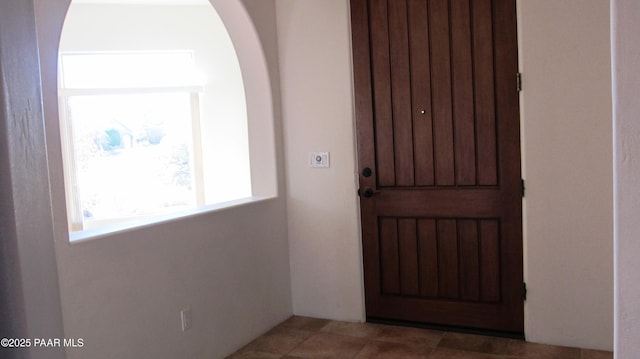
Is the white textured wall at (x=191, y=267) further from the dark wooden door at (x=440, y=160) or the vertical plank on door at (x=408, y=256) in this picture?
the vertical plank on door at (x=408, y=256)

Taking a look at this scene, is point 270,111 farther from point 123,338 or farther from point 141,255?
point 123,338

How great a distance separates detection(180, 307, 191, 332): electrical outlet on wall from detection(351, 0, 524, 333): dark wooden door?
133 cm

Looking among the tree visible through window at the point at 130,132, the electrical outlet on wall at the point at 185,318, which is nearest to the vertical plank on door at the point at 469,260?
the electrical outlet on wall at the point at 185,318

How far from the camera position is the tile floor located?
10.2 ft

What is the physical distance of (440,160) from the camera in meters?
3.46

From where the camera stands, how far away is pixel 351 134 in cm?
369

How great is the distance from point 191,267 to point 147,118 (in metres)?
4.10

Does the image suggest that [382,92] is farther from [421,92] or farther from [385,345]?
[385,345]

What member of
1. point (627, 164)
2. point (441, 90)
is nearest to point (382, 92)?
point (441, 90)

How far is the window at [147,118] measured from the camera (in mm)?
6254

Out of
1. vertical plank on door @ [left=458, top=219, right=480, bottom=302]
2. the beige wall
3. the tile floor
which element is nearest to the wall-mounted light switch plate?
vertical plank on door @ [left=458, top=219, right=480, bottom=302]

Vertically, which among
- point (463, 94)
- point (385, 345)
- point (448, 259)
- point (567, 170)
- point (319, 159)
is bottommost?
point (385, 345)

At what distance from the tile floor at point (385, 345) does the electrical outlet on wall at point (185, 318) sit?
0.46 m

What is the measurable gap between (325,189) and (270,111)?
0.69 metres
